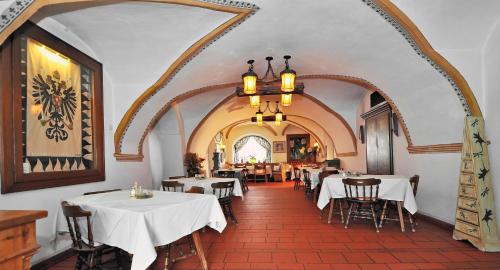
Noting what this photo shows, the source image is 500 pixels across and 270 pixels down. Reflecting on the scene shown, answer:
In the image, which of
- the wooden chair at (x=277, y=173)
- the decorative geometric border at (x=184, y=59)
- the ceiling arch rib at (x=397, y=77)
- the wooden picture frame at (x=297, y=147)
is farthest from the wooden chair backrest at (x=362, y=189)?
the wooden picture frame at (x=297, y=147)

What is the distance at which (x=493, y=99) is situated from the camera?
343cm

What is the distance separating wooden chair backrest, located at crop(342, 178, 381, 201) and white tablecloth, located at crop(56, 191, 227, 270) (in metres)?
2.15

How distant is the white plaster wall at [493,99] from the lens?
3328mm

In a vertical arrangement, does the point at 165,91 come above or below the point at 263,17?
below

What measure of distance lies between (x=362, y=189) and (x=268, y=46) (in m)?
2.57

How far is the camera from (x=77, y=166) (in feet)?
12.2

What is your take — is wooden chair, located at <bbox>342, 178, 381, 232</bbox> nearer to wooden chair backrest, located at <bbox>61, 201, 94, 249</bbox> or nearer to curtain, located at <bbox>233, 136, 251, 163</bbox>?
wooden chair backrest, located at <bbox>61, 201, 94, 249</bbox>

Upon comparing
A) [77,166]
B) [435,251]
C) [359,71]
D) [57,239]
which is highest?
[359,71]

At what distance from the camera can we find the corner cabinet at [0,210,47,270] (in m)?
1.21

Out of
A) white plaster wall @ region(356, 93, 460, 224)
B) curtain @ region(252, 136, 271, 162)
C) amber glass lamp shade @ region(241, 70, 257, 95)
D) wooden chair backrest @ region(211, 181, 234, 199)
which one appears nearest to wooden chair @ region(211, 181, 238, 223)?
wooden chair backrest @ region(211, 181, 234, 199)

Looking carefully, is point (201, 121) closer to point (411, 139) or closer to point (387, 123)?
point (387, 123)

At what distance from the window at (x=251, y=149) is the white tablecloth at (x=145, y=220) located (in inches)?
557

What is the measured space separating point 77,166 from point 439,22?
4633 mm

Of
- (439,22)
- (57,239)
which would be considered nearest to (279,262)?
(57,239)
